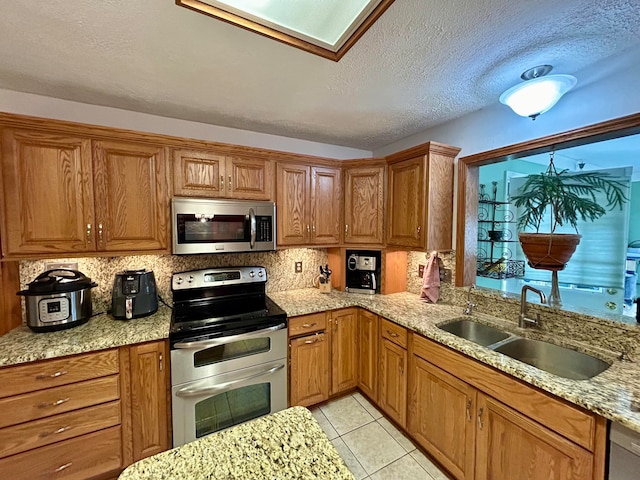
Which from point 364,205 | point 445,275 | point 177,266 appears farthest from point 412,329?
point 177,266

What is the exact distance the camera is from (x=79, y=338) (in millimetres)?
1588

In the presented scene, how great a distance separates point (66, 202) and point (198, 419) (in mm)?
1664

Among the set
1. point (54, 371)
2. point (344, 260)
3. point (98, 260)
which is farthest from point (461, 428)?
point (98, 260)

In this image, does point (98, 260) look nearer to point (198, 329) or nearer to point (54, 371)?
point (54, 371)

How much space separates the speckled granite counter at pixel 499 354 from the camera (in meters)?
1.04

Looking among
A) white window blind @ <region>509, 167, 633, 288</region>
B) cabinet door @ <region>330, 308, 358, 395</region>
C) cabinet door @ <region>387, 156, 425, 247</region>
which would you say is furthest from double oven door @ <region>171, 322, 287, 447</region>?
white window blind @ <region>509, 167, 633, 288</region>

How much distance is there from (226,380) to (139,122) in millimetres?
2059

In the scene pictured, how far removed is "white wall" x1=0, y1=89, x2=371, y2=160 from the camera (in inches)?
70.4

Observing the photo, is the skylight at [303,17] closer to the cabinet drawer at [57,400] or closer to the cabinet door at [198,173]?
the cabinet door at [198,173]

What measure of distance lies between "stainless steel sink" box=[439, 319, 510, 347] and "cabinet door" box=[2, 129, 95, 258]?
2.59 m

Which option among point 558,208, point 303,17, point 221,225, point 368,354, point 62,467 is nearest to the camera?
point 303,17

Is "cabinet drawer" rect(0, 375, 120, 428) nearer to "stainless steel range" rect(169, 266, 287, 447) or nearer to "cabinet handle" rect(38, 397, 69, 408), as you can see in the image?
"cabinet handle" rect(38, 397, 69, 408)

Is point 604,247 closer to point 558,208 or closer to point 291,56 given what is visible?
point 558,208

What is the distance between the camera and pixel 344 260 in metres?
2.73
